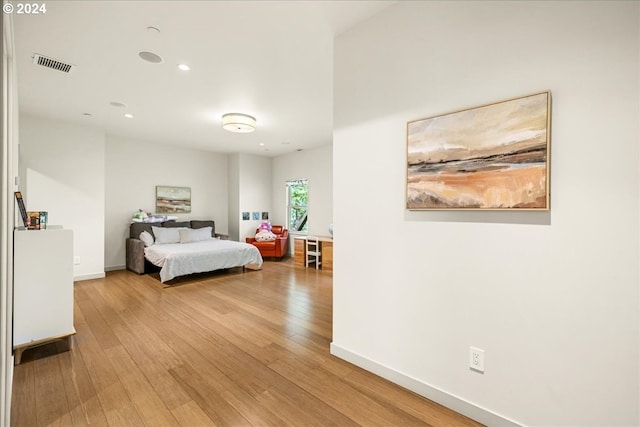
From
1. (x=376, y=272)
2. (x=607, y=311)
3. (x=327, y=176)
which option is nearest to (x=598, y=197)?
(x=607, y=311)

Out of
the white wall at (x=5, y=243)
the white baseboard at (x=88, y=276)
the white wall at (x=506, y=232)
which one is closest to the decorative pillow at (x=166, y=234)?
the white baseboard at (x=88, y=276)

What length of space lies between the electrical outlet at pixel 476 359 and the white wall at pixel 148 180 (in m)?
6.48

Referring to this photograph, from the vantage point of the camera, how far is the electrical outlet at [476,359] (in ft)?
5.34

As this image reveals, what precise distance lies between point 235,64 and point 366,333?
278 cm

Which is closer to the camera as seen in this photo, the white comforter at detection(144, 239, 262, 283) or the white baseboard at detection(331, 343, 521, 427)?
Result: the white baseboard at detection(331, 343, 521, 427)

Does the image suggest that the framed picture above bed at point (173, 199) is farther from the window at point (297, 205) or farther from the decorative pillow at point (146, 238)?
the window at point (297, 205)

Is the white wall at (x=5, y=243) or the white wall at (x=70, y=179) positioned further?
the white wall at (x=70, y=179)

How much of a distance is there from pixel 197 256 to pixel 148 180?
2.50 m

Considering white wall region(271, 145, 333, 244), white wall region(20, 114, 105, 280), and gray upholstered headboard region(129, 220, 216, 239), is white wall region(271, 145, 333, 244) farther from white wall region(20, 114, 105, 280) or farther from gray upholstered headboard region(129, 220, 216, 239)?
white wall region(20, 114, 105, 280)

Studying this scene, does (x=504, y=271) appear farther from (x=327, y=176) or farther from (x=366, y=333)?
(x=327, y=176)

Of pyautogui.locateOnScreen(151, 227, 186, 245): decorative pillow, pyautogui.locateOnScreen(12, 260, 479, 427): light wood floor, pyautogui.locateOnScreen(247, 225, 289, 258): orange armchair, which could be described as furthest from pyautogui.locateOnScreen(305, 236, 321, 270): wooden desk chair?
pyautogui.locateOnScreen(151, 227, 186, 245): decorative pillow

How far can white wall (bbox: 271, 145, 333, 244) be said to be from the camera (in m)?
6.54

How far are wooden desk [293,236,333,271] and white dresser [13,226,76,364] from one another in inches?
166

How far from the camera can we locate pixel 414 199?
6.17ft
